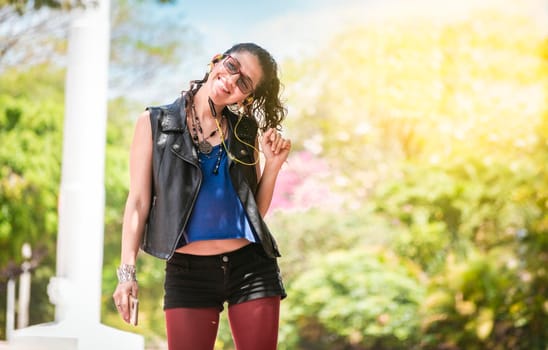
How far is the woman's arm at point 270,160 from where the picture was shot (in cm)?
228

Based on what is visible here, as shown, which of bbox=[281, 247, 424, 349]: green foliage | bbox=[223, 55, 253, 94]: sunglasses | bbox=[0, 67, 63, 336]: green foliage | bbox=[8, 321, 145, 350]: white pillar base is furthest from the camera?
bbox=[0, 67, 63, 336]: green foliage

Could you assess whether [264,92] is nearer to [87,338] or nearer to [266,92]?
[266,92]

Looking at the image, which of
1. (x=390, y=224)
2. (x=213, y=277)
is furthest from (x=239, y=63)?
(x=390, y=224)

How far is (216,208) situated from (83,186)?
10.5 ft

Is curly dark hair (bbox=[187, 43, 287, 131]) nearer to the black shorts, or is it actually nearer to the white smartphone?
the black shorts

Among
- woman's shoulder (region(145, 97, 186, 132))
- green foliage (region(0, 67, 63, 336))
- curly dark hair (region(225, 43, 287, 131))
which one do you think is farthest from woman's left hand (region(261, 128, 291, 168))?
green foliage (region(0, 67, 63, 336))

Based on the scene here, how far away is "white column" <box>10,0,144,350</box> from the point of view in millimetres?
5152

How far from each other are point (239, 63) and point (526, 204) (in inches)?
218

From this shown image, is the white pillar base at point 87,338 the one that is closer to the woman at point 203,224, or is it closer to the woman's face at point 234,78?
the woman at point 203,224

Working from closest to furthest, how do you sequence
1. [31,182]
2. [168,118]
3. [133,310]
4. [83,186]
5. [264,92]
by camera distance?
[133,310]
[168,118]
[264,92]
[83,186]
[31,182]

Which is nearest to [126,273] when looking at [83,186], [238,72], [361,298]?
[238,72]

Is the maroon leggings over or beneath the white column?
beneath

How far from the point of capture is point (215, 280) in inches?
85.1

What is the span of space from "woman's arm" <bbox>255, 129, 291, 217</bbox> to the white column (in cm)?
300
